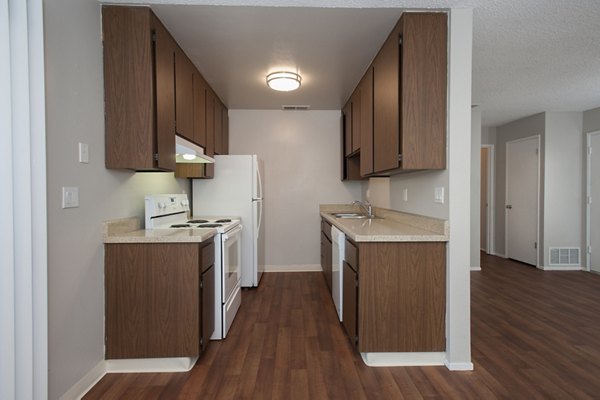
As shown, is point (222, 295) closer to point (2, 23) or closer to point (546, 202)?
point (2, 23)

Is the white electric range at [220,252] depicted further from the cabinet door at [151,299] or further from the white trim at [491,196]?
the white trim at [491,196]

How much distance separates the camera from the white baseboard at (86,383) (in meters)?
Answer: 1.69

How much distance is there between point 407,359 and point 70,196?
2330mm

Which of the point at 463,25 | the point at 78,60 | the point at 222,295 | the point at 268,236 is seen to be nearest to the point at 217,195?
the point at 268,236

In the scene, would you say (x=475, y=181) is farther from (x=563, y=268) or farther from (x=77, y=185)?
(x=77, y=185)

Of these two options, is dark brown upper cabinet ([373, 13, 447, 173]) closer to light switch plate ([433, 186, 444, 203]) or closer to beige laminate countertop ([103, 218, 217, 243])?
light switch plate ([433, 186, 444, 203])

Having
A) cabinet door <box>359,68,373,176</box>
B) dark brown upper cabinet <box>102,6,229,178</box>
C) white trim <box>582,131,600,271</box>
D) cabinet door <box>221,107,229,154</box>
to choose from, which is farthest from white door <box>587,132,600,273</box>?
dark brown upper cabinet <box>102,6,229,178</box>

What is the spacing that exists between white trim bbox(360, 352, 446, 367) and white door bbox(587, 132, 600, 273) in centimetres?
403

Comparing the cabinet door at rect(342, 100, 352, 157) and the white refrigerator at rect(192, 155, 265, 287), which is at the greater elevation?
→ the cabinet door at rect(342, 100, 352, 157)

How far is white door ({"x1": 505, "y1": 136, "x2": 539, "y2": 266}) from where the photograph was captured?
15.6ft

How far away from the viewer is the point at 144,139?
6.54 ft

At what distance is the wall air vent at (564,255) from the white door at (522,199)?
0.22 m

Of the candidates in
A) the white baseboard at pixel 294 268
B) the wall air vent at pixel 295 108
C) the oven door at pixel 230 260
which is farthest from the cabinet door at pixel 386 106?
the white baseboard at pixel 294 268

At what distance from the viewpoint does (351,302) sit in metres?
2.20
